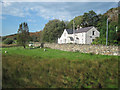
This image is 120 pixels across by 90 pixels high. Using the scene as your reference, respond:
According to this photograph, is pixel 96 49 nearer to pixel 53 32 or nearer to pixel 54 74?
pixel 54 74

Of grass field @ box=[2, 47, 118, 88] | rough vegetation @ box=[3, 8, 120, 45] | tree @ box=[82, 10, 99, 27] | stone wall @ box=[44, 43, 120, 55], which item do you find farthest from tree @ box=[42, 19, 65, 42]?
grass field @ box=[2, 47, 118, 88]

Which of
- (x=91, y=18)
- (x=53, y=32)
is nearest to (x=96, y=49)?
(x=53, y=32)

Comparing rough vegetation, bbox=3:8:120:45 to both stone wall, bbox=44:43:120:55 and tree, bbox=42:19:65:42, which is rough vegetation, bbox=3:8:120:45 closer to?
tree, bbox=42:19:65:42

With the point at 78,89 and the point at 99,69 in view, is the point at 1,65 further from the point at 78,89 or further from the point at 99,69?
the point at 99,69

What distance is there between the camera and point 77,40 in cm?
1908

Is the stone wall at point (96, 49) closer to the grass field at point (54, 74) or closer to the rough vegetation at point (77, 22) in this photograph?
the grass field at point (54, 74)

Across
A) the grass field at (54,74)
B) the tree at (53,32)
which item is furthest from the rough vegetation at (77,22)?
the grass field at (54,74)

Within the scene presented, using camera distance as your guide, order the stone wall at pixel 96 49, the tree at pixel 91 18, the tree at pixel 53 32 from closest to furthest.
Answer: the stone wall at pixel 96 49 < the tree at pixel 53 32 < the tree at pixel 91 18

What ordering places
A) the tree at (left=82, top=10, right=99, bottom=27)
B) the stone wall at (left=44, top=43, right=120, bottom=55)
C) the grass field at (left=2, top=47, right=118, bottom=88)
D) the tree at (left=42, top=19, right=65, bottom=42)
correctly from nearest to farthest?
the grass field at (left=2, top=47, right=118, bottom=88) → the stone wall at (left=44, top=43, right=120, bottom=55) → the tree at (left=42, top=19, right=65, bottom=42) → the tree at (left=82, top=10, right=99, bottom=27)

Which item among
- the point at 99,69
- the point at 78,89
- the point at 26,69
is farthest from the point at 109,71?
the point at 26,69

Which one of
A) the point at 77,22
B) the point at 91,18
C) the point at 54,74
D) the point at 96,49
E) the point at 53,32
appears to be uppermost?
the point at 91,18

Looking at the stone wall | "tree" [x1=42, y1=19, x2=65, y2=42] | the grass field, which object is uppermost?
"tree" [x1=42, y1=19, x2=65, y2=42]

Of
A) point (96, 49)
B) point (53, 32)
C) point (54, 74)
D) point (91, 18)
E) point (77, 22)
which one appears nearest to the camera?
point (54, 74)

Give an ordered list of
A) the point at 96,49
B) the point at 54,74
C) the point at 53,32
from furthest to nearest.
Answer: the point at 53,32 < the point at 96,49 < the point at 54,74
